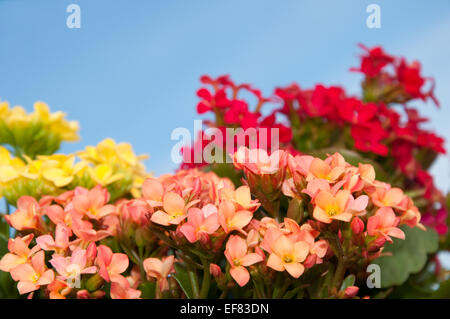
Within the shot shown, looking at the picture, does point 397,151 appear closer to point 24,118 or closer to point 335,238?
point 335,238

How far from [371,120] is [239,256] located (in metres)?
0.61

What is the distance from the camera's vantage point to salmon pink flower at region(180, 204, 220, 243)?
52cm

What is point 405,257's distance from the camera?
31.5 inches

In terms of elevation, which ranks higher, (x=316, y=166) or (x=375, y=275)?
(x=316, y=166)

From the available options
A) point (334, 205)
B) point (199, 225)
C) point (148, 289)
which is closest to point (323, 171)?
point (334, 205)

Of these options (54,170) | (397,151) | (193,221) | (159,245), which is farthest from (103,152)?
(397,151)

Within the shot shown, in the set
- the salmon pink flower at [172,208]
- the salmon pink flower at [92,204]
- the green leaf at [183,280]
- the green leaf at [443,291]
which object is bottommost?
the green leaf at [443,291]

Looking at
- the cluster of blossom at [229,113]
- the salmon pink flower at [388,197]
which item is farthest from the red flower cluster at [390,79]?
the salmon pink flower at [388,197]

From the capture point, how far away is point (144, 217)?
24.3 inches

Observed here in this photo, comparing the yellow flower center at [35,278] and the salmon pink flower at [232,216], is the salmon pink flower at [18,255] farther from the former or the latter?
the salmon pink flower at [232,216]

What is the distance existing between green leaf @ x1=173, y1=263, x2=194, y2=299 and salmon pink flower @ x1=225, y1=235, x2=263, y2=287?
0.10 metres

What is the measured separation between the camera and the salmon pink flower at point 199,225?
520mm

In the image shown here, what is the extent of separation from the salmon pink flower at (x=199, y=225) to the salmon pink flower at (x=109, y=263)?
0.11 m

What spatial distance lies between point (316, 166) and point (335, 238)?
0.08 metres
